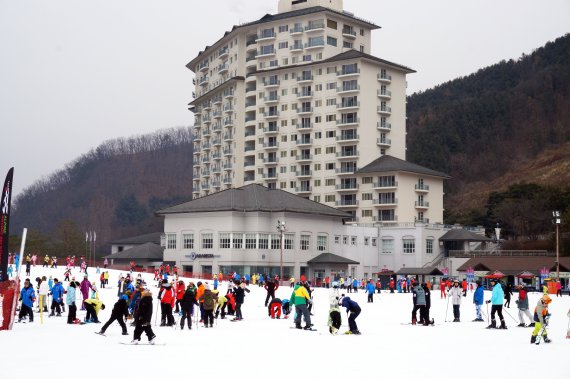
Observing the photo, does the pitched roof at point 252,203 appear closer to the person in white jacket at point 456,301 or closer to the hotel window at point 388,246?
the hotel window at point 388,246

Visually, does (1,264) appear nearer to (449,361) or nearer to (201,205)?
(449,361)

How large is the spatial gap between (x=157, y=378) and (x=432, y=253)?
86419 mm

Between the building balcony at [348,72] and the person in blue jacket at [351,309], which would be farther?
the building balcony at [348,72]

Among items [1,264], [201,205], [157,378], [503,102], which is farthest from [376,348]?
[503,102]

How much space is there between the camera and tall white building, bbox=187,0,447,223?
10706 centimetres

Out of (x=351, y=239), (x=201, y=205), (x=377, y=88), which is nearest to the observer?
(x=201, y=205)

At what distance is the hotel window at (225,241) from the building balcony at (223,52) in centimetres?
4736

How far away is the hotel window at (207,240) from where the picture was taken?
88000 millimetres

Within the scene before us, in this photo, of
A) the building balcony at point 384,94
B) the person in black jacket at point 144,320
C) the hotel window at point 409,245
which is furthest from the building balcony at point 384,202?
the person in black jacket at point 144,320

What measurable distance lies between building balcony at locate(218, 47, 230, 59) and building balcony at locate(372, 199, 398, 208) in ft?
122

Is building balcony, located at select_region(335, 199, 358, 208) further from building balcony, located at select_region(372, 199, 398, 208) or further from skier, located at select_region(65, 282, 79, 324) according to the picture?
skier, located at select_region(65, 282, 79, 324)

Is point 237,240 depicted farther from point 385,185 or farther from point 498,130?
point 498,130

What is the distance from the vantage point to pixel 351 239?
3824 inches

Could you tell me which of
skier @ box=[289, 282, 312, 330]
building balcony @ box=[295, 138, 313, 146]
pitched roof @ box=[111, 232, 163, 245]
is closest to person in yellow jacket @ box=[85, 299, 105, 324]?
skier @ box=[289, 282, 312, 330]
